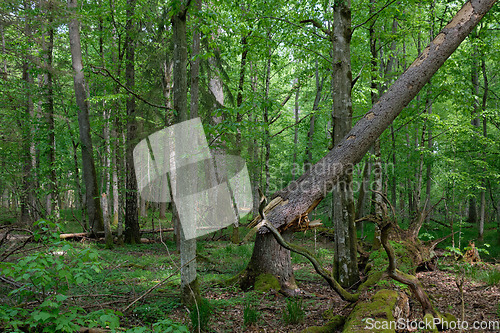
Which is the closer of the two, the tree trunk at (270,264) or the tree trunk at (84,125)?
the tree trunk at (270,264)

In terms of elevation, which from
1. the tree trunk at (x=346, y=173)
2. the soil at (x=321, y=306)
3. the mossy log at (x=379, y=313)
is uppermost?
the tree trunk at (x=346, y=173)

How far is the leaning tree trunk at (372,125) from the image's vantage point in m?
4.29

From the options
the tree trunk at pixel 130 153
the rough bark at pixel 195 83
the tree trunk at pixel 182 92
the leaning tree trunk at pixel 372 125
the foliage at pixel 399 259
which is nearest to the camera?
the tree trunk at pixel 182 92

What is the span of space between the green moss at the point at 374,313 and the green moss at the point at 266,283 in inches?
83.6

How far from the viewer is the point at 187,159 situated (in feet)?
13.5

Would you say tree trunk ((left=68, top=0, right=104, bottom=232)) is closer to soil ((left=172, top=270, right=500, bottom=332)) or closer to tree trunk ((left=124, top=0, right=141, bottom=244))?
tree trunk ((left=124, top=0, right=141, bottom=244))

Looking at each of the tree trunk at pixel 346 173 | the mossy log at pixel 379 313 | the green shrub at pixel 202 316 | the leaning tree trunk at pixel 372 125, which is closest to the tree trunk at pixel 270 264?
the leaning tree trunk at pixel 372 125

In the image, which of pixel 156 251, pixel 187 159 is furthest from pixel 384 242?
pixel 156 251

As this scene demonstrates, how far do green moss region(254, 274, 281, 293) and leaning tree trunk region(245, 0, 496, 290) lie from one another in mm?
257

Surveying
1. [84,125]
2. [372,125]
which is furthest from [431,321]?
[84,125]

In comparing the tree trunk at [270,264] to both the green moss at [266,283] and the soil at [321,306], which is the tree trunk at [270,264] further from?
the soil at [321,306]

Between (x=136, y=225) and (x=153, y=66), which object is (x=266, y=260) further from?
A: (x=153, y=66)

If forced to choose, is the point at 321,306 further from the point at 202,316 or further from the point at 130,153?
the point at 130,153

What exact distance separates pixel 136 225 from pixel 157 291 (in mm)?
6361
